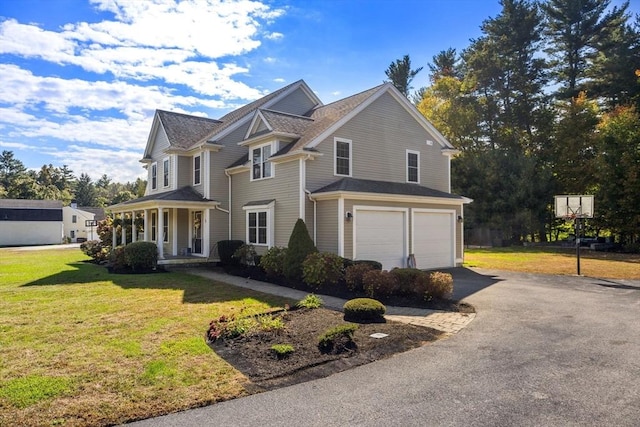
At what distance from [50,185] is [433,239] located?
86.6 metres

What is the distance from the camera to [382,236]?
15852 mm

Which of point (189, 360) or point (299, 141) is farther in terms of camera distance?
point (299, 141)

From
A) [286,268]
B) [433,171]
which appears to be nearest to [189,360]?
[286,268]

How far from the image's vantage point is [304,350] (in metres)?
6.46

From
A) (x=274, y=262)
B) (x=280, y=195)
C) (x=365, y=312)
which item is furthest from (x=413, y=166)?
(x=365, y=312)

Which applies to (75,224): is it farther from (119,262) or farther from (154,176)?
(119,262)

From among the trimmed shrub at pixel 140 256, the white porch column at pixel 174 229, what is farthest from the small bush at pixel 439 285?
the white porch column at pixel 174 229

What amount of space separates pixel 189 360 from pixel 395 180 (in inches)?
550

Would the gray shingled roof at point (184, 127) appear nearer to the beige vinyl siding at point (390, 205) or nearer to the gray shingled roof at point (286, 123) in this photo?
the gray shingled roof at point (286, 123)

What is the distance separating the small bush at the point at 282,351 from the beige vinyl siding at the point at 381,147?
32.4ft

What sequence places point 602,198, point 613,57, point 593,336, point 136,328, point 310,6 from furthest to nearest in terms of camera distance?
point 613,57
point 602,198
point 310,6
point 136,328
point 593,336

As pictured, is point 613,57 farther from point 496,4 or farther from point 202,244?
point 202,244

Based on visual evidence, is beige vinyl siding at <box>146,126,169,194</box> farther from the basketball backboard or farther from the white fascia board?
the basketball backboard

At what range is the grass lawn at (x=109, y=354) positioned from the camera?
4555 millimetres
